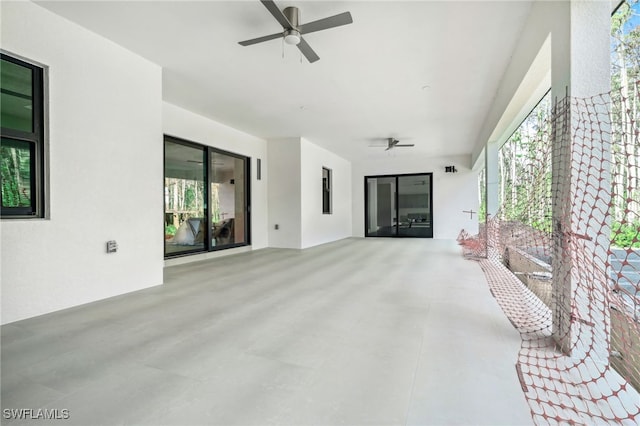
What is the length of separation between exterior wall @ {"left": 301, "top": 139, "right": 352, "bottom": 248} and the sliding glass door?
0.81m

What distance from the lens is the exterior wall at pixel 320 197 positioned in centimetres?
767

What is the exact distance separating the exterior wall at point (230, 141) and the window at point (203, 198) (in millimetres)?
137

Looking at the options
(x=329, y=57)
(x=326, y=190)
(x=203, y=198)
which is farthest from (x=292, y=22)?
(x=326, y=190)

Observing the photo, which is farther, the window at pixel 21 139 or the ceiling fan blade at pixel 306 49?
the ceiling fan blade at pixel 306 49

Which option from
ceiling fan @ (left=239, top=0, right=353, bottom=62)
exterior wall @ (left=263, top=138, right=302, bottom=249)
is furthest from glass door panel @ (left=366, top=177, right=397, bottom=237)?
ceiling fan @ (left=239, top=0, right=353, bottom=62)

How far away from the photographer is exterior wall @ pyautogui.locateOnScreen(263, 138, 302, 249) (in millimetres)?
7422

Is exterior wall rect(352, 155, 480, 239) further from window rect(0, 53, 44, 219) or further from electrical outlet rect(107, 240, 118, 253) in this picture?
window rect(0, 53, 44, 219)

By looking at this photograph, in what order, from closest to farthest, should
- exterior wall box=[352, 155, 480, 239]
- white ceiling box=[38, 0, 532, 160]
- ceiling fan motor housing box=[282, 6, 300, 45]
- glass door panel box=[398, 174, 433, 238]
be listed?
ceiling fan motor housing box=[282, 6, 300, 45]
white ceiling box=[38, 0, 532, 160]
exterior wall box=[352, 155, 480, 239]
glass door panel box=[398, 174, 433, 238]

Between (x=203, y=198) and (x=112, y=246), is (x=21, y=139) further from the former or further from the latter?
(x=203, y=198)

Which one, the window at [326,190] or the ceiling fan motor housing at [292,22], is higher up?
the ceiling fan motor housing at [292,22]

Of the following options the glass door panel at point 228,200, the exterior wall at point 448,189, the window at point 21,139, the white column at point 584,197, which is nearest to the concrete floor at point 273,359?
the white column at point 584,197

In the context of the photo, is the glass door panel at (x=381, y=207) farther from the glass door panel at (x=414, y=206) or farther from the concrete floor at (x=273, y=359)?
the concrete floor at (x=273, y=359)

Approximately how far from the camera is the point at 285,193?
7.53 meters

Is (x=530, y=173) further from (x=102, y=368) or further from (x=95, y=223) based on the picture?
(x=95, y=223)
